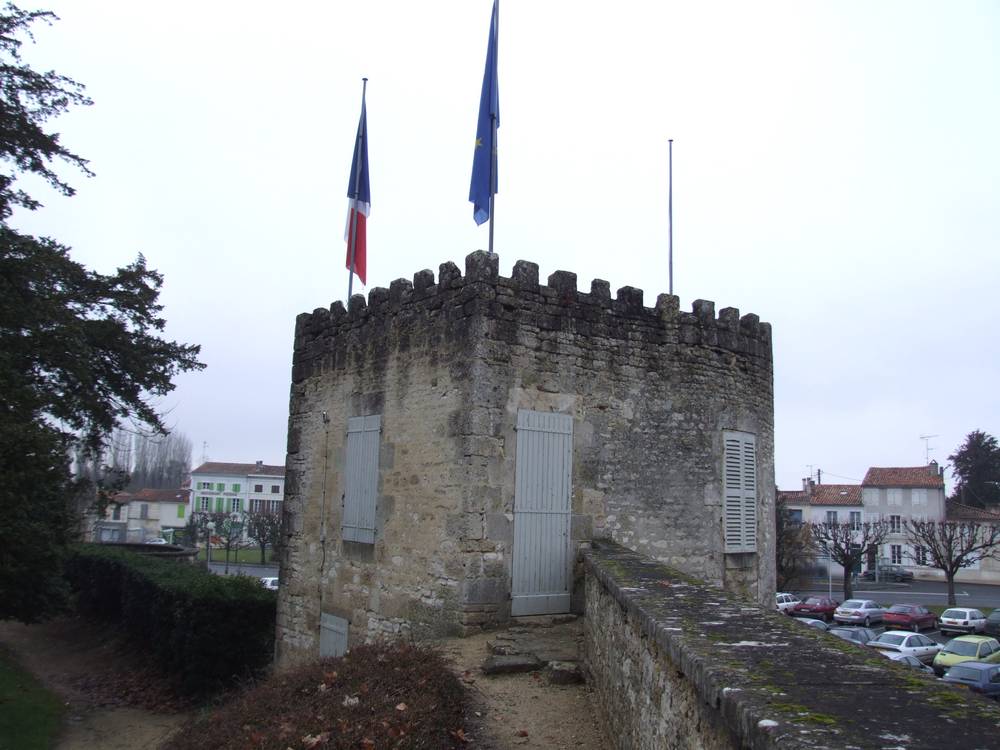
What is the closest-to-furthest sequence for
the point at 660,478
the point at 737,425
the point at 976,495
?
the point at 660,478
the point at 737,425
the point at 976,495

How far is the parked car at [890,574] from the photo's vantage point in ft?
168

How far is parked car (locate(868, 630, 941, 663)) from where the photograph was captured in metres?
22.7

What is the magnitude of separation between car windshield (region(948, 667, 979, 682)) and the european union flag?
17.3 metres

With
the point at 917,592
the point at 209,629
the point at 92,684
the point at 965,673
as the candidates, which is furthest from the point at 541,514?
the point at 917,592

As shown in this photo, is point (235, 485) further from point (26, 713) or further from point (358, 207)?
point (358, 207)

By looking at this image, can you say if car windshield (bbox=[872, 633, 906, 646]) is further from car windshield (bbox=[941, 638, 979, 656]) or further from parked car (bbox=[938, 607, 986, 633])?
parked car (bbox=[938, 607, 986, 633])

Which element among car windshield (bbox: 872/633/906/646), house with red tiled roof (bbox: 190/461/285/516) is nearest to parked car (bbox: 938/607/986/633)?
car windshield (bbox: 872/633/906/646)

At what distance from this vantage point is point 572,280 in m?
9.52

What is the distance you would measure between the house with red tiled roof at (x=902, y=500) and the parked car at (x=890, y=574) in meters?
1.01

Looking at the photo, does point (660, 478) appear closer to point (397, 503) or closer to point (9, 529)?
point (397, 503)

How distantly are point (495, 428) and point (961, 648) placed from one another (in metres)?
20.3

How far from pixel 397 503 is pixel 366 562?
109 cm

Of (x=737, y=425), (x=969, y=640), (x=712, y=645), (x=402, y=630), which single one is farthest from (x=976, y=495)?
(x=712, y=645)

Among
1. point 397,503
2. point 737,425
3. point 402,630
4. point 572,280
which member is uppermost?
point 572,280
